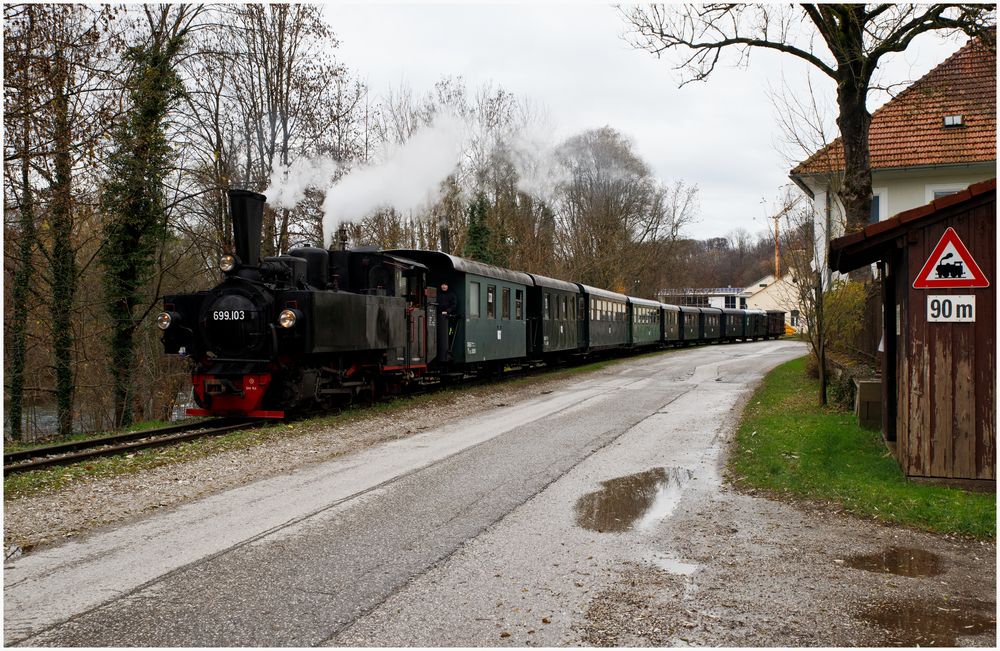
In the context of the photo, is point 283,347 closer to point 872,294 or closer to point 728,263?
point 872,294

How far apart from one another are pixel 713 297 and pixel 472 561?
105 meters

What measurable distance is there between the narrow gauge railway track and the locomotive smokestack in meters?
2.57

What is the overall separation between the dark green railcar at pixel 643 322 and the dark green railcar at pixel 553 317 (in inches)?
296

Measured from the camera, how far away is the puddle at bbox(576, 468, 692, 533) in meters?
6.77

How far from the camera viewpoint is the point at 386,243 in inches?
1171

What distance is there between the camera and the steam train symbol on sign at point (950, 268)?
7.29m

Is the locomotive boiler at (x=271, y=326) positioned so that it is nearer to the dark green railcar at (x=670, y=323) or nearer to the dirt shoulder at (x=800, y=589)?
the dirt shoulder at (x=800, y=589)

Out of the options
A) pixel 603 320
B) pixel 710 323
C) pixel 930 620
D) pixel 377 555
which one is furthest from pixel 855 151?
pixel 710 323

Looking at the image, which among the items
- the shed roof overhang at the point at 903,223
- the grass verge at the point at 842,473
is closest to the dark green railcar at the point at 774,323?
the grass verge at the point at 842,473

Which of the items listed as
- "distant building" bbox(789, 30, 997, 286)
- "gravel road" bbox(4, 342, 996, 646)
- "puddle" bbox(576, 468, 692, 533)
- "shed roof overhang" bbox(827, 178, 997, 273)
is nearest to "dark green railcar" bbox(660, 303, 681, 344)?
"distant building" bbox(789, 30, 997, 286)

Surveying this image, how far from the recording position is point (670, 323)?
41.3 meters

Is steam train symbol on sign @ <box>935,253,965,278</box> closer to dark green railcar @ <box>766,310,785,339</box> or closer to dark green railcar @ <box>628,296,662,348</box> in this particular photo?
dark green railcar @ <box>628,296,662,348</box>

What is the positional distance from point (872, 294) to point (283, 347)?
10659 millimetres

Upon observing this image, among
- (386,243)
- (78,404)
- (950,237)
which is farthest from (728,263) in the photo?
(950,237)
